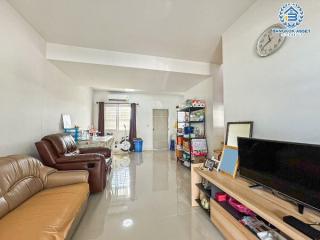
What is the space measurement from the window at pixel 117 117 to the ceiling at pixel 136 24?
3.52 meters

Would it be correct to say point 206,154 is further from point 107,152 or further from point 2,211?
point 2,211

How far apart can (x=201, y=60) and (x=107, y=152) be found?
306cm

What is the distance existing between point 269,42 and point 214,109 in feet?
7.00

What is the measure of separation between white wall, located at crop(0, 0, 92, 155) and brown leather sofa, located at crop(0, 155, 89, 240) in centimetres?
55

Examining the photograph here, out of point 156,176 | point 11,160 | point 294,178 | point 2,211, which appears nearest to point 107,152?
point 156,176

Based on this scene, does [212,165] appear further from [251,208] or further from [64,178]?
[64,178]

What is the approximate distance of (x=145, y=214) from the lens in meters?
→ 2.05

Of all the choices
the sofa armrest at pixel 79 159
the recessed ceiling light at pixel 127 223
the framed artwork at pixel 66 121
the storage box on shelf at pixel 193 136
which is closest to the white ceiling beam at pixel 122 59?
the storage box on shelf at pixel 193 136

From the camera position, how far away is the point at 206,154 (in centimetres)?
396

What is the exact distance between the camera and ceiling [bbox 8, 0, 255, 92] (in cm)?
196

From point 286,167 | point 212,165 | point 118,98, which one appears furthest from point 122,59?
point 118,98

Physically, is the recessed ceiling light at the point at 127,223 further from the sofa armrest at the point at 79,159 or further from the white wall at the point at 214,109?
the white wall at the point at 214,109

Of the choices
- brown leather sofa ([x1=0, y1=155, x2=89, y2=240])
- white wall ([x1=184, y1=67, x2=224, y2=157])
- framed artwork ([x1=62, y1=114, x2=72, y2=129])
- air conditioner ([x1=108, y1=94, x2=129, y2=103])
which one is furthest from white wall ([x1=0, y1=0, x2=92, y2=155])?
white wall ([x1=184, y1=67, x2=224, y2=157])

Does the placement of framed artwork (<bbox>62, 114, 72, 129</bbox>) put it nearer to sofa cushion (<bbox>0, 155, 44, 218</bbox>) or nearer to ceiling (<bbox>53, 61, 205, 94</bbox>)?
ceiling (<bbox>53, 61, 205, 94</bbox>)
